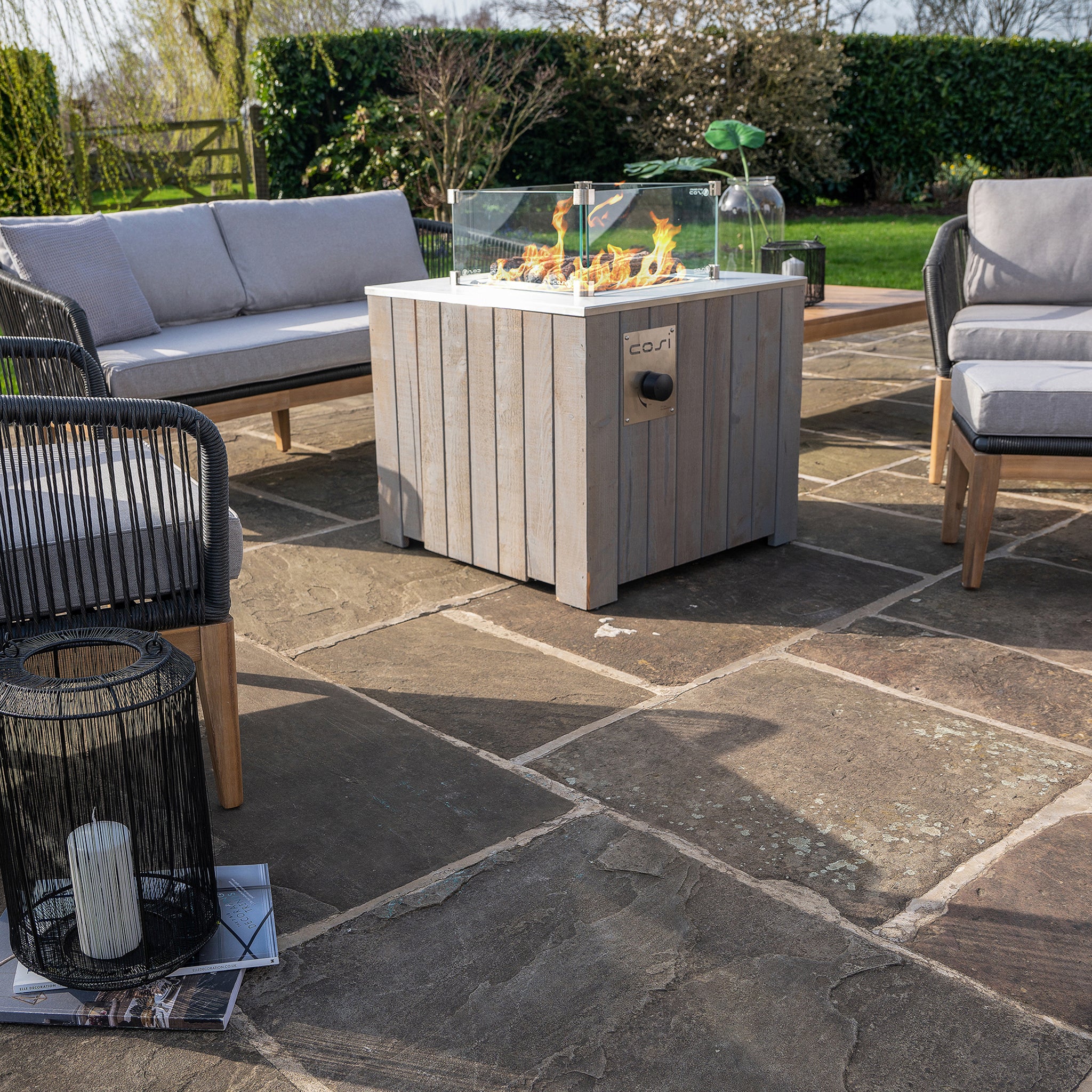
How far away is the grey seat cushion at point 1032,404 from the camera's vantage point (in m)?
2.97

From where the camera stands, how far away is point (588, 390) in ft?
9.20

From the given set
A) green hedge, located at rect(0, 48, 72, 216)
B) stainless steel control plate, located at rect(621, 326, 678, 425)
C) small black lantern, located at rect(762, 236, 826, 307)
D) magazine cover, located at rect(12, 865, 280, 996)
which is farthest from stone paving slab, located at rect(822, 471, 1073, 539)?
green hedge, located at rect(0, 48, 72, 216)

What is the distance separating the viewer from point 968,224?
14.3 feet

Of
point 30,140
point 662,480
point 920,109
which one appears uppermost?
point 920,109

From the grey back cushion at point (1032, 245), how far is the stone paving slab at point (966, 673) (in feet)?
A: 6.69

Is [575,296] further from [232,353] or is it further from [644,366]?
[232,353]

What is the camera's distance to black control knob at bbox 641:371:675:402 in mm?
2896

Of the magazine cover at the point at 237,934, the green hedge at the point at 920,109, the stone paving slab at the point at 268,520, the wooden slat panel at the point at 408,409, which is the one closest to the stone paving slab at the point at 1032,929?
the magazine cover at the point at 237,934

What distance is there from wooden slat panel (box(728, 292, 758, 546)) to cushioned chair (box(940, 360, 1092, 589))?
59cm

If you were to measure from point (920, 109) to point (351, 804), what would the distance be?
14.0 m

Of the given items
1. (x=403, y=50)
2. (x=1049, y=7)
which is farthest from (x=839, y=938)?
(x=1049, y=7)

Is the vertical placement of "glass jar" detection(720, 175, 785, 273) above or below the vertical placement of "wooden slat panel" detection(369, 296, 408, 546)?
above

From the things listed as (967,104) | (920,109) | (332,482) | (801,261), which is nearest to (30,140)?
(332,482)

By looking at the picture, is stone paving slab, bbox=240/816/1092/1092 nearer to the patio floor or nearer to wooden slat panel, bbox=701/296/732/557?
the patio floor
